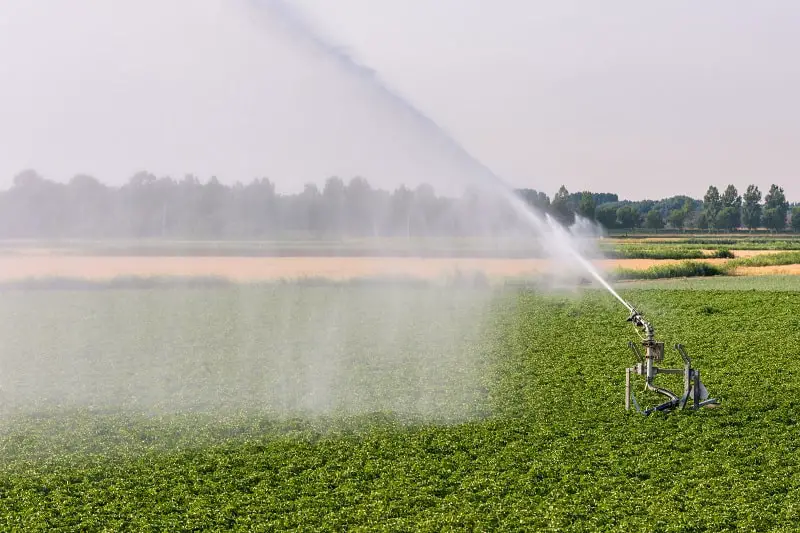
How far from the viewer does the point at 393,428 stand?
57.0 feet

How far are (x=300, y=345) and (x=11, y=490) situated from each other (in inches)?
627

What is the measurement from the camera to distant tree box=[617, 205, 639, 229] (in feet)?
395

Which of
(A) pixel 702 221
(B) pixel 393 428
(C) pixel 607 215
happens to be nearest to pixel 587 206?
(C) pixel 607 215

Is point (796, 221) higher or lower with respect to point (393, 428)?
higher

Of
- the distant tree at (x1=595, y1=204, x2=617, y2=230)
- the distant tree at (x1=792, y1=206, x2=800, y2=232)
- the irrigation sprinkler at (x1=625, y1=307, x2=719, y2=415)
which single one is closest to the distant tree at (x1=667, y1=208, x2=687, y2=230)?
the distant tree at (x1=595, y1=204, x2=617, y2=230)

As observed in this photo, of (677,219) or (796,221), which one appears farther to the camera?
(677,219)

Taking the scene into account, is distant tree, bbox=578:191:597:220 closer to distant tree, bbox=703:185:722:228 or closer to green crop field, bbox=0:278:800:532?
distant tree, bbox=703:185:722:228

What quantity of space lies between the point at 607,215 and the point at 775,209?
2611cm

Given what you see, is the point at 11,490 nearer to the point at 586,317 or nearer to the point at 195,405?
the point at 195,405

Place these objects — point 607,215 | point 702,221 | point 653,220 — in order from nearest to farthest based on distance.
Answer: point 607,215 → point 653,220 → point 702,221

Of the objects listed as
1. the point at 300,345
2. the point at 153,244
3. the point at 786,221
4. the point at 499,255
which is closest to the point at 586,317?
the point at 499,255

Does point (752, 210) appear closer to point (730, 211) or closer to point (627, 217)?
point (730, 211)

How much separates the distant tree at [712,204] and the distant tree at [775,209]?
664 cm

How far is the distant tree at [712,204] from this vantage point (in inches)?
4818
